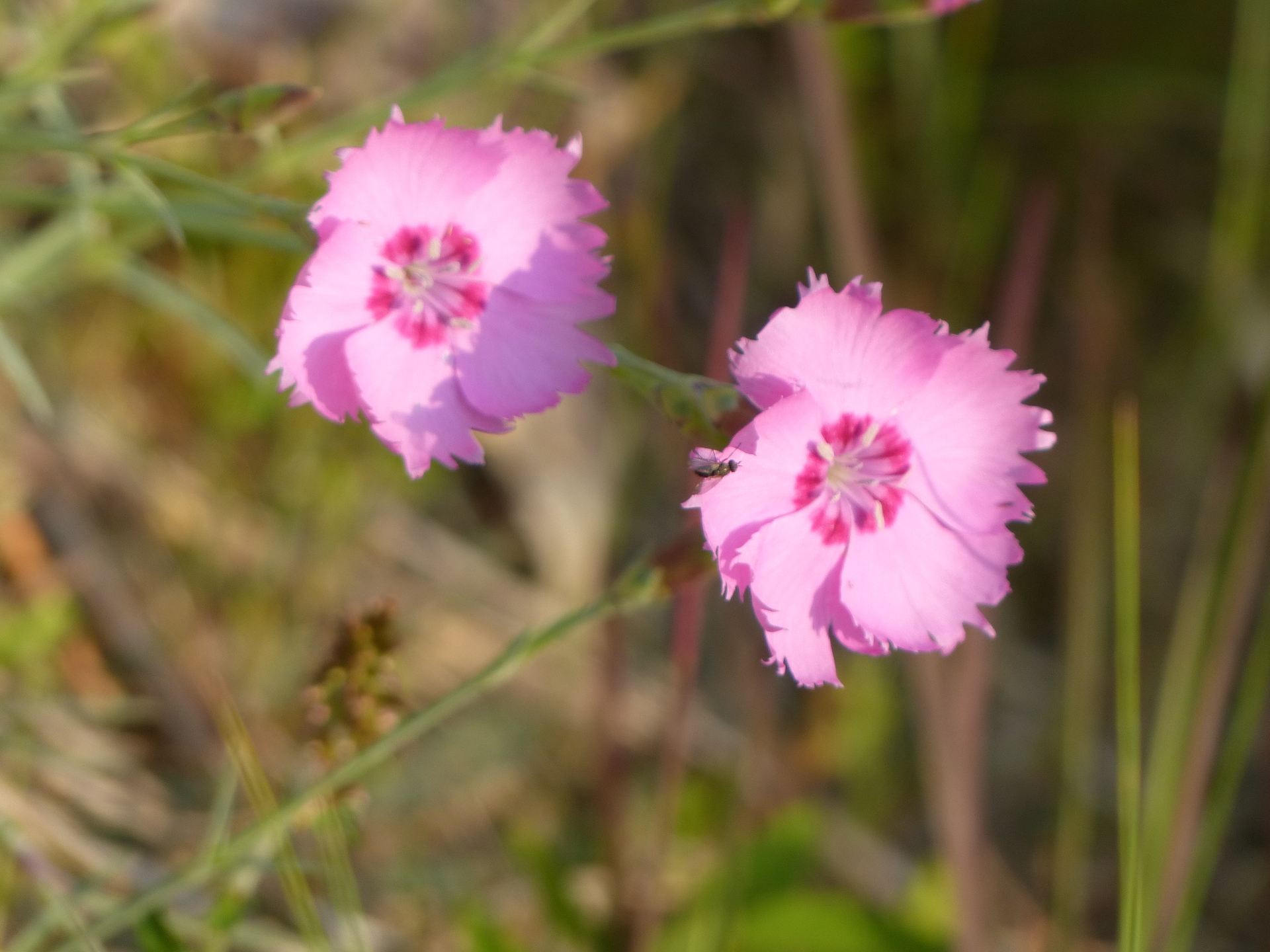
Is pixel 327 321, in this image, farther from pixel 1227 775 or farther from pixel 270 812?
pixel 1227 775

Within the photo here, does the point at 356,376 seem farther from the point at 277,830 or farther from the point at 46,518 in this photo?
the point at 46,518

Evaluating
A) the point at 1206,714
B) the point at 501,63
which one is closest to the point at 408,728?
the point at 501,63

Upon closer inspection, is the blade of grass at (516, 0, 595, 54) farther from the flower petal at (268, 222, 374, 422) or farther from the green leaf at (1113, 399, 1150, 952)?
the green leaf at (1113, 399, 1150, 952)

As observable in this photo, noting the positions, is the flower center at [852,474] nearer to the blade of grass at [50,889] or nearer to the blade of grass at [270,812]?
the blade of grass at [270,812]

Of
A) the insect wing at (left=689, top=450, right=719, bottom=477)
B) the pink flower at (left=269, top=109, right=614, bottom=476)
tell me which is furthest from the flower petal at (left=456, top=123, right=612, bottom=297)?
the insect wing at (left=689, top=450, right=719, bottom=477)

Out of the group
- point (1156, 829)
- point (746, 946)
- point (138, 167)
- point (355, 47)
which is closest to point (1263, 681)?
point (1156, 829)

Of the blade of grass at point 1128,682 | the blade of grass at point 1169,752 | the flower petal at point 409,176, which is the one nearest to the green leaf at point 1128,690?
the blade of grass at point 1128,682

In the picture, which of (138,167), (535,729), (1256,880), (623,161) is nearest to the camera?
(138,167)
